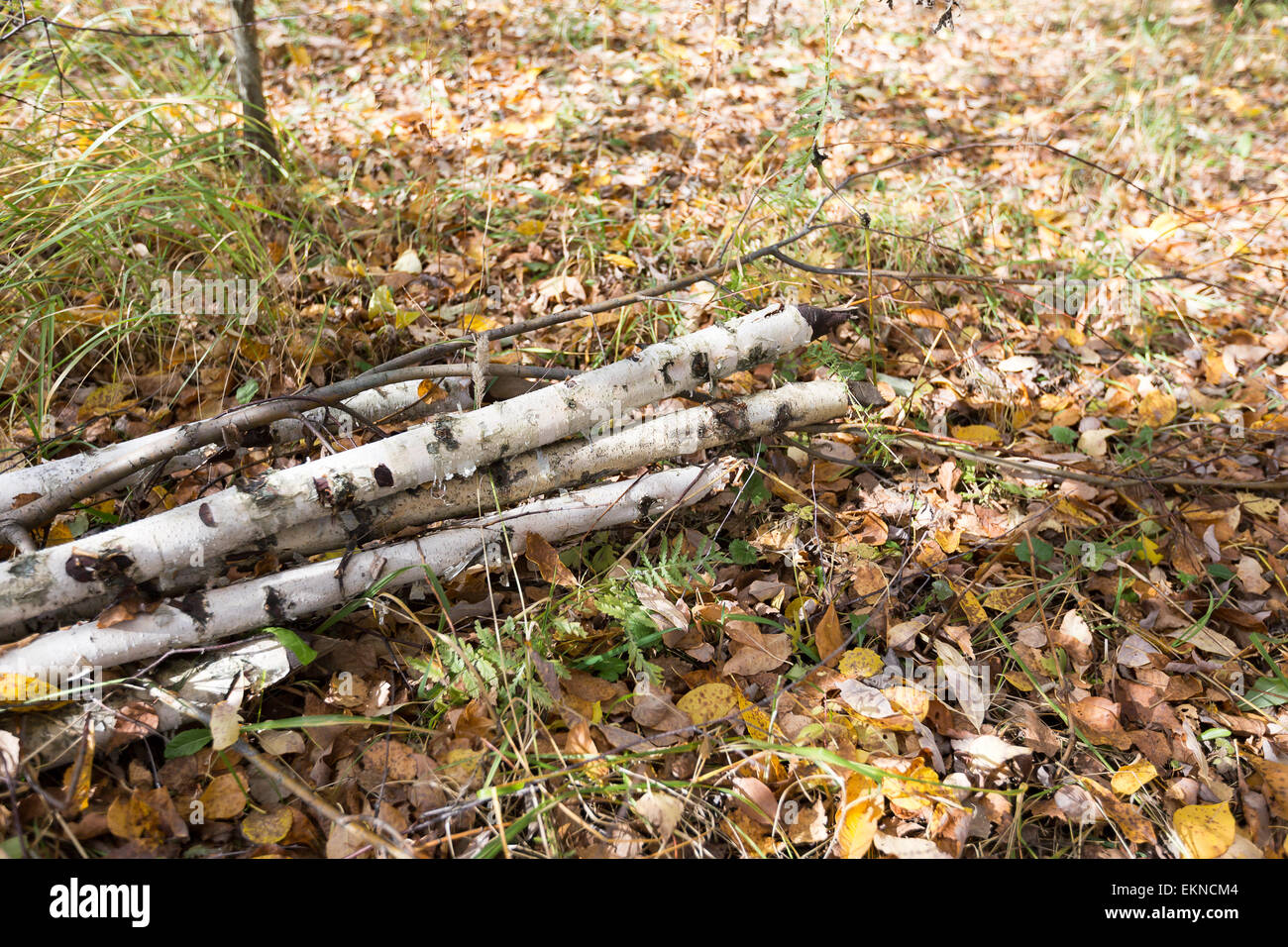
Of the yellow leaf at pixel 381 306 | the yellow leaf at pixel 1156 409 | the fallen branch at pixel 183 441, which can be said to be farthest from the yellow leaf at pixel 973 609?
the yellow leaf at pixel 381 306

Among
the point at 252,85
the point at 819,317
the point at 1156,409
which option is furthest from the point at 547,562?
the point at 252,85

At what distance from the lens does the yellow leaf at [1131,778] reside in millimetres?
1638

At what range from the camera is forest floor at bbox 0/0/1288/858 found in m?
1.58

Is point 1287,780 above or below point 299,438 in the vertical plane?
below

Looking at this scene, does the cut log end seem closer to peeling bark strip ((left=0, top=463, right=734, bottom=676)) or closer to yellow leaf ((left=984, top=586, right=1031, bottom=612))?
peeling bark strip ((left=0, top=463, right=734, bottom=676))

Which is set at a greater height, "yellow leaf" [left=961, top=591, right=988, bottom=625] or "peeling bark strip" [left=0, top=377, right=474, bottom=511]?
"peeling bark strip" [left=0, top=377, right=474, bottom=511]

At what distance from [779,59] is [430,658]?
4.15m

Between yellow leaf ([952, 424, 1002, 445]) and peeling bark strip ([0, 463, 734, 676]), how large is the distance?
90cm

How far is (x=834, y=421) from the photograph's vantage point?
2.42 meters

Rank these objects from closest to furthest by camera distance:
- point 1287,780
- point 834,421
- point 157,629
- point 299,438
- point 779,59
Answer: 1. point 157,629
2. point 1287,780
3. point 299,438
4. point 834,421
5. point 779,59

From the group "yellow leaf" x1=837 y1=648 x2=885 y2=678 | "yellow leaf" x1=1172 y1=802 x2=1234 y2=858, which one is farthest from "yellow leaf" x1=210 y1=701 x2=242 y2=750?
"yellow leaf" x1=1172 y1=802 x2=1234 y2=858
